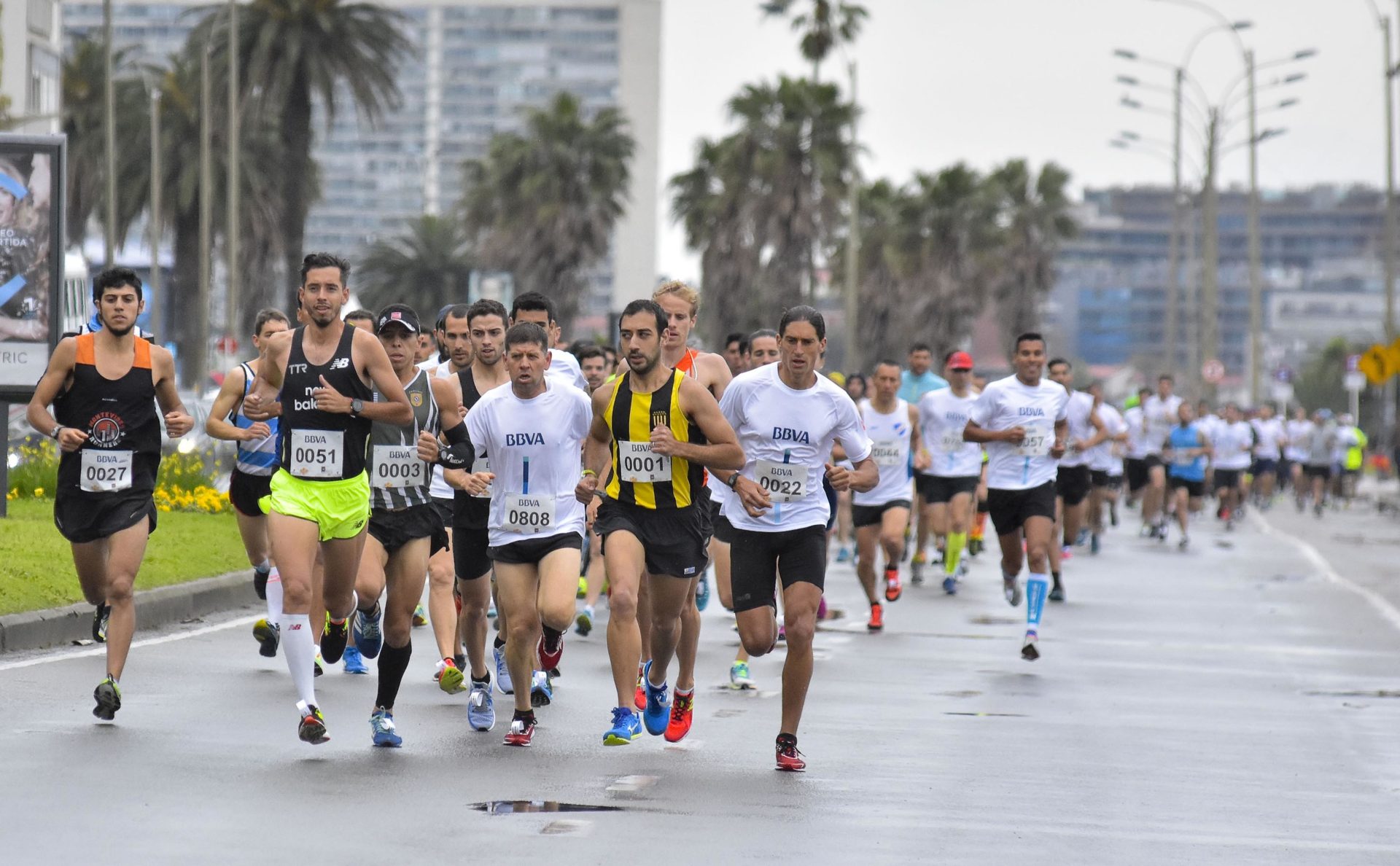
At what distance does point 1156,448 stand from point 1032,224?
43.0 metres

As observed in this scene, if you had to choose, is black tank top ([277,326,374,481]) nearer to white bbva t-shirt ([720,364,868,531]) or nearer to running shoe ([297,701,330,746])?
running shoe ([297,701,330,746])

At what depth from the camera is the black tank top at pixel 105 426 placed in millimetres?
9961

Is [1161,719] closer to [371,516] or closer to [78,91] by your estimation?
[371,516]

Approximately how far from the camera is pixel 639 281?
176625 mm

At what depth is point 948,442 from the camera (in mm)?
19344

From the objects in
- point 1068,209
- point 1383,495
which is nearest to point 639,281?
point 1068,209

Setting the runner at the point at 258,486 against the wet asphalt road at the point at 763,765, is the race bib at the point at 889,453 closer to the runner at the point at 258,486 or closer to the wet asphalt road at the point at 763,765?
the wet asphalt road at the point at 763,765

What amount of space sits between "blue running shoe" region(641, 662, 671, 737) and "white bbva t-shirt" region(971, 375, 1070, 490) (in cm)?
544

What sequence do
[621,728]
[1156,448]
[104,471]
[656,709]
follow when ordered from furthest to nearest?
[1156,448], [104,471], [656,709], [621,728]

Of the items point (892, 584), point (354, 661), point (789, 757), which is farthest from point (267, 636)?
point (892, 584)

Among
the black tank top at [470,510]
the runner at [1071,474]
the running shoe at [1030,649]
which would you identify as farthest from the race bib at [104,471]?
the runner at [1071,474]

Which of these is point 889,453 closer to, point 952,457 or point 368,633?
point 952,457

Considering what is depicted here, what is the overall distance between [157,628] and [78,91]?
55.8m

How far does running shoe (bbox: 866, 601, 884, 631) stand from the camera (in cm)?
1614
